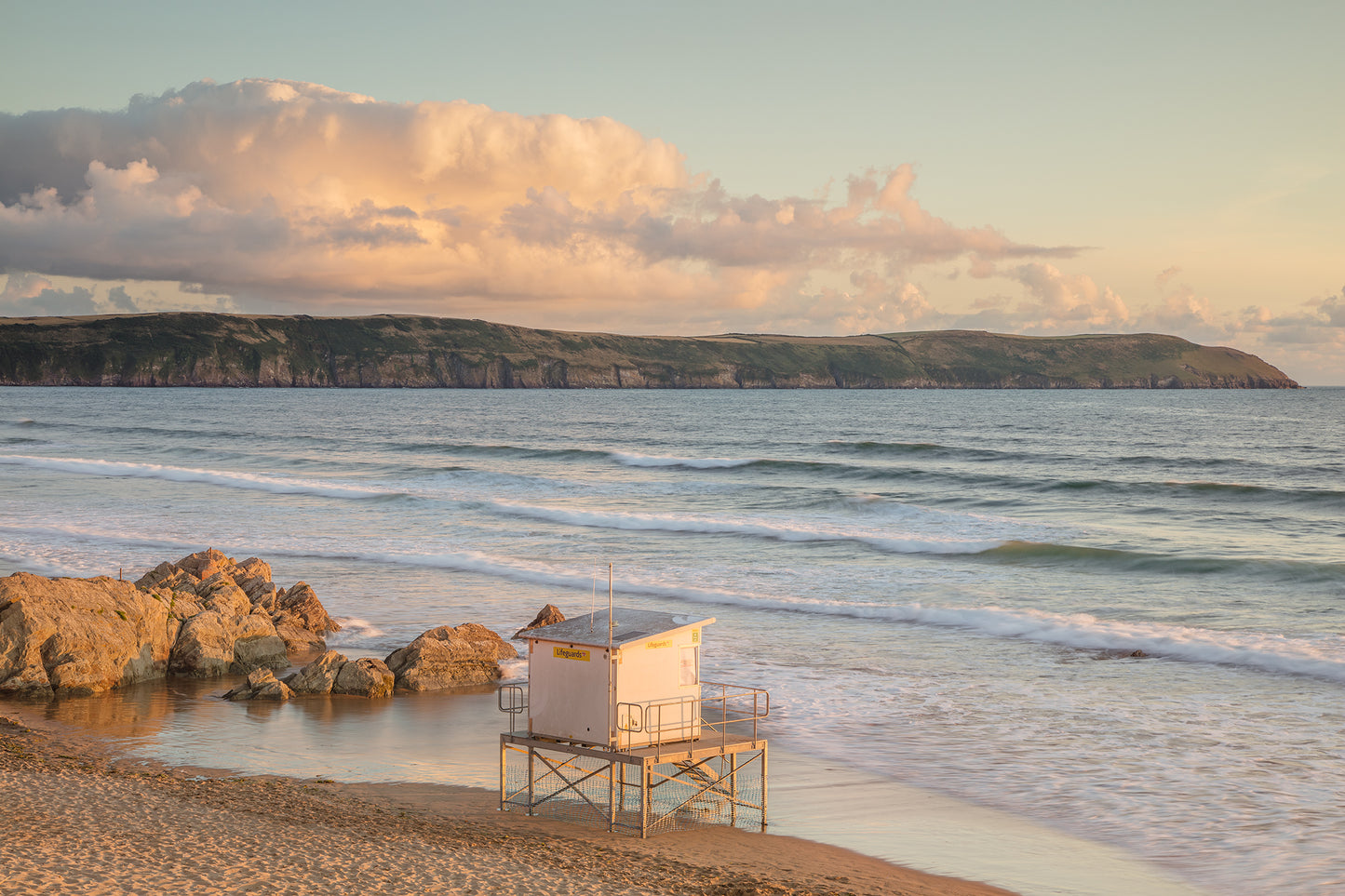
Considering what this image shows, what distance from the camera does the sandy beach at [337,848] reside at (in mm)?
8203

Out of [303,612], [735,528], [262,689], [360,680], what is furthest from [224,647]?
[735,528]

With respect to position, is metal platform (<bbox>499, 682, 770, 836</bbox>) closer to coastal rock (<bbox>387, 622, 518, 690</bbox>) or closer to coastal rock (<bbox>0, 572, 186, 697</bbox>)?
coastal rock (<bbox>387, 622, 518, 690</bbox>)

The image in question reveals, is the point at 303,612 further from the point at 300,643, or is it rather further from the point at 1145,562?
the point at 1145,562

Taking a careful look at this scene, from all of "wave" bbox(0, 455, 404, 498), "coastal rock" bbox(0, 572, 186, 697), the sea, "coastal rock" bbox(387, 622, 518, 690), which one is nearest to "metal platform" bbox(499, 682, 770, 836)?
the sea

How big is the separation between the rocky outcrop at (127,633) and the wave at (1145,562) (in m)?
17.4

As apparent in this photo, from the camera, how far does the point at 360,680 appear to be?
620 inches

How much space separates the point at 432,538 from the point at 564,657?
72.5ft

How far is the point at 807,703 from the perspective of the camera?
15.8 m

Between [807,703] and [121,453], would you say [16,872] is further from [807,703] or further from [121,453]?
[121,453]

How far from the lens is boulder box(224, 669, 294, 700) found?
50.9 ft

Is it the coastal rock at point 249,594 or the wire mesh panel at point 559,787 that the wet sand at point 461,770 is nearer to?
the wire mesh panel at point 559,787

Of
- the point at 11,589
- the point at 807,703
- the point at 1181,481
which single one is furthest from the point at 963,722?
the point at 1181,481

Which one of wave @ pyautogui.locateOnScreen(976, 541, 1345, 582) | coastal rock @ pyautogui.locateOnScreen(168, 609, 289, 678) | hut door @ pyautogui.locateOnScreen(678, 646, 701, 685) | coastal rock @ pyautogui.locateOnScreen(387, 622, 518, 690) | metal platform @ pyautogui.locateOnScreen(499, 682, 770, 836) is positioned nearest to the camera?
metal platform @ pyautogui.locateOnScreen(499, 682, 770, 836)

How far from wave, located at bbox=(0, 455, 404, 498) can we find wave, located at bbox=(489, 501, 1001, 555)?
25.3 ft
